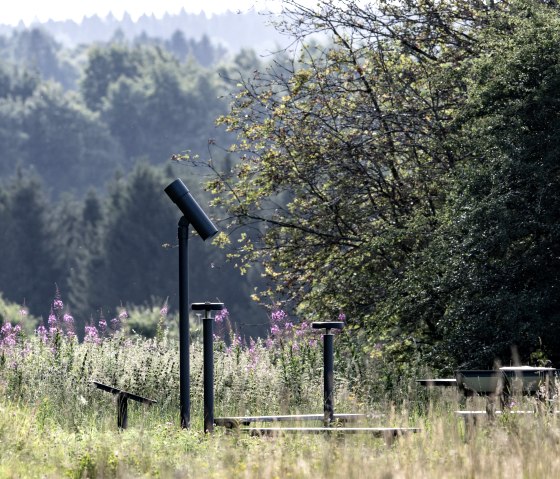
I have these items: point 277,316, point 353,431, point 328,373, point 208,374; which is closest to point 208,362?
point 208,374

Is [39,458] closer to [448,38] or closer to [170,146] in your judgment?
[448,38]

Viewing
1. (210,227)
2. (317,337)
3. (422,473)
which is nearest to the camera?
(422,473)

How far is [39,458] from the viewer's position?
793cm

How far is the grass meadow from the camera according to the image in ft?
21.9

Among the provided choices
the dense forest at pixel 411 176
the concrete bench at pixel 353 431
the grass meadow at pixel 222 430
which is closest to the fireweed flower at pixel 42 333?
the grass meadow at pixel 222 430

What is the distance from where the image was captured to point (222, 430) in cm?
962

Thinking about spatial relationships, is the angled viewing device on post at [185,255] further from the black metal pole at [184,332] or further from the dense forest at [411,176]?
the dense forest at [411,176]

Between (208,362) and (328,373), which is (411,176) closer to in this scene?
(328,373)

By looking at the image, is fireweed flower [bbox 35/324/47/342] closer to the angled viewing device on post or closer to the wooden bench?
the wooden bench

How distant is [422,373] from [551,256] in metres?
2.15

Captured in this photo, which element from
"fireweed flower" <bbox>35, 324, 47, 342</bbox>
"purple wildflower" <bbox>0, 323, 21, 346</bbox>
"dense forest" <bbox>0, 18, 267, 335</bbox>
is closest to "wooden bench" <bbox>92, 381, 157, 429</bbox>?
"purple wildflower" <bbox>0, 323, 21, 346</bbox>

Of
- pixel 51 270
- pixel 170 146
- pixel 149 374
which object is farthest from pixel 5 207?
pixel 149 374

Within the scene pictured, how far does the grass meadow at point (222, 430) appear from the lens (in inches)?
262

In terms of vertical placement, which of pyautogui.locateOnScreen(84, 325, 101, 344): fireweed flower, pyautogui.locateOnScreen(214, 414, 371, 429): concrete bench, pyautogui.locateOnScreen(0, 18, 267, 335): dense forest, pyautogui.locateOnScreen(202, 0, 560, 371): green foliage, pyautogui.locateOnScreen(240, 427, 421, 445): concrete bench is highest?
pyautogui.locateOnScreen(0, 18, 267, 335): dense forest
